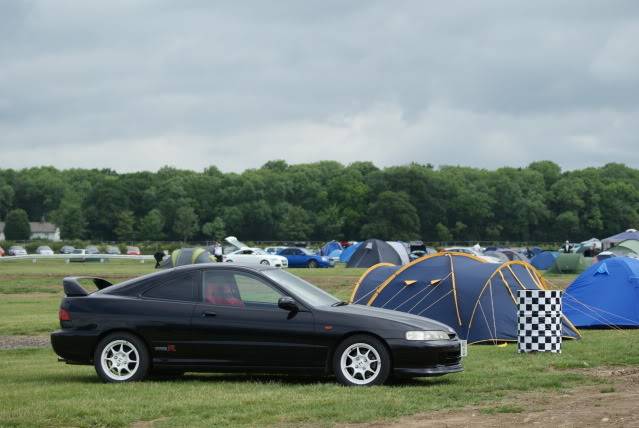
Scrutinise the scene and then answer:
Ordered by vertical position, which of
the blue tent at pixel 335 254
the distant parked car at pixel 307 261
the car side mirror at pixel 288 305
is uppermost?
the blue tent at pixel 335 254

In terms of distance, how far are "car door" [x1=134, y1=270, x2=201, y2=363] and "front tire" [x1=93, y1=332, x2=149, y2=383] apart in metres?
0.14

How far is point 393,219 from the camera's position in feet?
446

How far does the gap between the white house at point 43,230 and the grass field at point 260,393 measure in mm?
150061

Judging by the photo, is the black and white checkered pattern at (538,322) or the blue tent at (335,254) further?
the blue tent at (335,254)

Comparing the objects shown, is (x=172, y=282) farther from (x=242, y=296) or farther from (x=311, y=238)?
(x=311, y=238)

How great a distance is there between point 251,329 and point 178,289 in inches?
44.6

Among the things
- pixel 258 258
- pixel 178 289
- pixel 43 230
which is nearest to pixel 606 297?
pixel 178 289

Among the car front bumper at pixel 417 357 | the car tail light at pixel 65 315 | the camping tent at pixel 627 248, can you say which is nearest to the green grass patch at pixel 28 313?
the car tail light at pixel 65 315

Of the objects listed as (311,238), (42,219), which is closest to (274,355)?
(311,238)

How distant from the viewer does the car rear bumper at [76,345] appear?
1294cm

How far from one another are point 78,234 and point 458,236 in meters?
52.5

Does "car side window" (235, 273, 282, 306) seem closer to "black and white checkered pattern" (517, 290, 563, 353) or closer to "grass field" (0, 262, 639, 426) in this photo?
"grass field" (0, 262, 639, 426)

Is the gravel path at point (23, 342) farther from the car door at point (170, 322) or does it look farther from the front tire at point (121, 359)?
the car door at point (170, 322)

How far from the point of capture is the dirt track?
9477 millimetres
